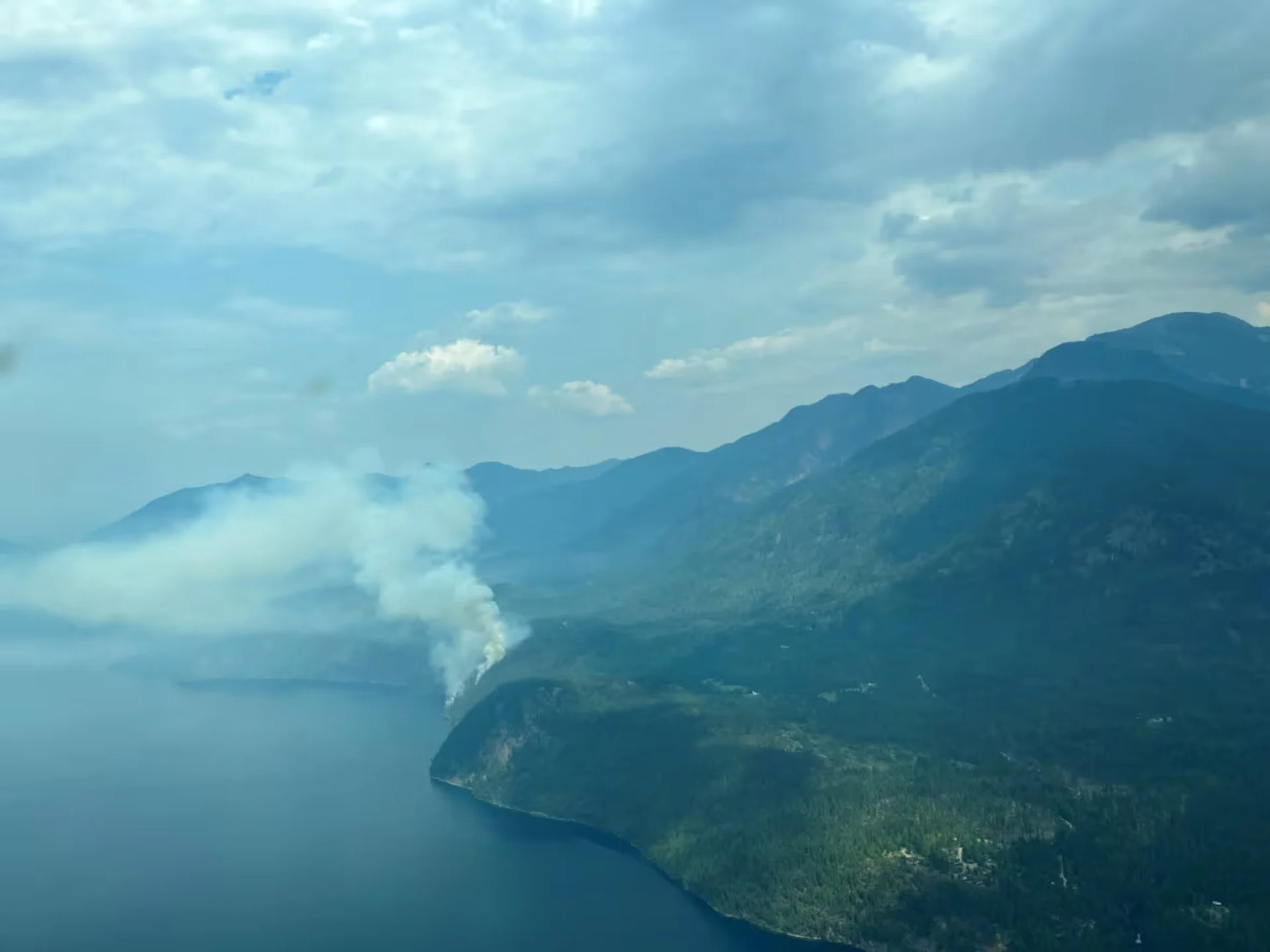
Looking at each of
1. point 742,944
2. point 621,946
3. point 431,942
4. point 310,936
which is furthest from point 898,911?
point 310,936

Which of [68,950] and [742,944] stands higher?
[68,950]

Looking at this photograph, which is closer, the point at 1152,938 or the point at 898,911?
the point at 1152,938

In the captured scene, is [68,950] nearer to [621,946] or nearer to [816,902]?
[621,946]

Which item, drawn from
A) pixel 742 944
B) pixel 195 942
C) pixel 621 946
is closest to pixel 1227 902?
pixel 742 944

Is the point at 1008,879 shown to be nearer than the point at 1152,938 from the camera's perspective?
No

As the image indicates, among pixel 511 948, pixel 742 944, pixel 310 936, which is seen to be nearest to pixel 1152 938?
pixel 742 944

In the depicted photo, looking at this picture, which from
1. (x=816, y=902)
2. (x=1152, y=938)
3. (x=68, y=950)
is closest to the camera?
(x=1152, y=938)

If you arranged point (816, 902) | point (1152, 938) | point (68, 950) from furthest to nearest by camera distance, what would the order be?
point (816, 902) < point (68, 950) < point (1152, 938)

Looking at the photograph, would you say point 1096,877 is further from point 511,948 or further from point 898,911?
point 511,948
